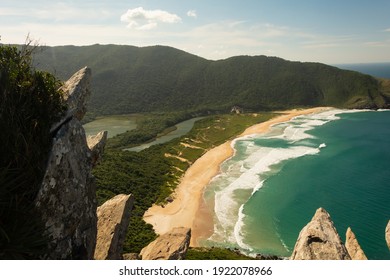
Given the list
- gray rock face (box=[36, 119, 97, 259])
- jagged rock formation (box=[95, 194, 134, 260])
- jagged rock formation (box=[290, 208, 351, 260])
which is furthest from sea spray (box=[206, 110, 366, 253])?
gray rock face (box=[36, 119, 97, 259])

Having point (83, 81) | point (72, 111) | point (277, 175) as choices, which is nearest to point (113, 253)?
point (72, 111)

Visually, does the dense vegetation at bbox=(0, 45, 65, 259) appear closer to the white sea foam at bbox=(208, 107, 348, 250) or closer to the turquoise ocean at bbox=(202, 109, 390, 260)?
the turquoise ocean at bbox=(202, 109, 390, 260)

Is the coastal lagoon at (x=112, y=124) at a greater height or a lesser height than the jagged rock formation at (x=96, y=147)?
lesser

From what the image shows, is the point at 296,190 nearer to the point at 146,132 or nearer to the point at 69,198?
the point at 69,198

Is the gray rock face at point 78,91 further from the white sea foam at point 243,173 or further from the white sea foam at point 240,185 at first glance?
the white sea foam at point 240,185

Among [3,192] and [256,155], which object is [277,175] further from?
[3,192]

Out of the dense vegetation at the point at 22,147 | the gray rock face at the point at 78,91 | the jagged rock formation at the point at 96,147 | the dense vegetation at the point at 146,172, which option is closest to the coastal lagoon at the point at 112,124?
the dense vegetation at the point at 146,172
